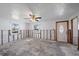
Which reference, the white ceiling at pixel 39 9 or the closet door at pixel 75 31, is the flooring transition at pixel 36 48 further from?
the white ceiling at pixel 39 9

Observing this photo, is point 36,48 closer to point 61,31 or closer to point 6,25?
point 61,31

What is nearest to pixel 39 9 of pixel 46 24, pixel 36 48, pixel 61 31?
pixel 46 24

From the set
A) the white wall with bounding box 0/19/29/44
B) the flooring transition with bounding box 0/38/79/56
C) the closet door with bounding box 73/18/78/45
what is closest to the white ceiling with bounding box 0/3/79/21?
the white wall with bounding box 0/19/29/44

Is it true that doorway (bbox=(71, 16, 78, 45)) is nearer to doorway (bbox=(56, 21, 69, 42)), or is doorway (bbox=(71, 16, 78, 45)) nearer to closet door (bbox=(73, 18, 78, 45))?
closet door (bbox=(73, 18, 78, 45))

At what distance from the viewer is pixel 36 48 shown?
2.38 metres

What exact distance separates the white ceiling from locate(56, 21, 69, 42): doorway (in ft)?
0.54

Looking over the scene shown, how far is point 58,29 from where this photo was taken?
243 centimetres

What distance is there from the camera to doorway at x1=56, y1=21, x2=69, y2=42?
2.38m

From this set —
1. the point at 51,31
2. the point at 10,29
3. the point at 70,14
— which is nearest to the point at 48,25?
the point at 51,31

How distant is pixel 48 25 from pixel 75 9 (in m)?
0.64

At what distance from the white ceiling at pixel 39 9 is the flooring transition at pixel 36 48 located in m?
0.56

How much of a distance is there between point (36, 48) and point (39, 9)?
2.68 ft

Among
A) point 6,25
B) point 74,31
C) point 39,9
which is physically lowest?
point 74,31

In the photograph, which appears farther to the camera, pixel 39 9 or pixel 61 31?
pixel 61 31
